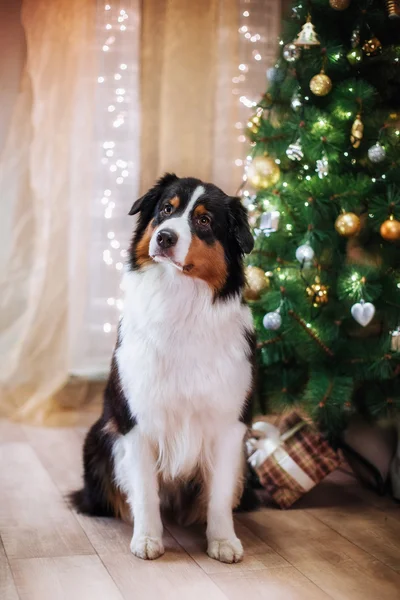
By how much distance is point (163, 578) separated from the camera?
219 cm

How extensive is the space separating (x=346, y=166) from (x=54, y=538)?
1.69 metres

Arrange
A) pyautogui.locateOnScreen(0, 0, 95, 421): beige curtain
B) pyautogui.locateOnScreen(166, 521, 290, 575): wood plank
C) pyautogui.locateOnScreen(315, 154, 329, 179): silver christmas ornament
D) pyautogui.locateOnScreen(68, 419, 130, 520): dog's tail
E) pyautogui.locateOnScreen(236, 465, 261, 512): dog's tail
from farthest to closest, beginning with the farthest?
pyautogui.locateOnScreen(0, 0, 95, 421): beige curtain < pyautogui.locateOnScreen(315, 154, 329, 179): silver christmas ornament < pyautogui.locateOnScreen(236, 465, 261, 512): dog's tail < pyautogui.locateOnScreen(68, 419, 130, 520): dog's tail < pyautogui.locateOnScreen(166, 521, 290, 575): wood plank

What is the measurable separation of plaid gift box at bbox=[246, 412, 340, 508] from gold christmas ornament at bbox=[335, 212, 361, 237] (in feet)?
2.38

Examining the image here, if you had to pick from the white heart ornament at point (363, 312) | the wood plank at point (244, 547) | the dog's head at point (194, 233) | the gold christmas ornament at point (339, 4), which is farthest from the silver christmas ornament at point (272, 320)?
the gold christmas ornament at point (339, 4)

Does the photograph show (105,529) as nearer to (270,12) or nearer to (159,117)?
(159,117)

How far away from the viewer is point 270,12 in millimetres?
4164

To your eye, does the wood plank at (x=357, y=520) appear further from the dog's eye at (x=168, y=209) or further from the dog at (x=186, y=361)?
the dog's eye at (x=168, y=209)

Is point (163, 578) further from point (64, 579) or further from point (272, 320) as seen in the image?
point (272, 320)

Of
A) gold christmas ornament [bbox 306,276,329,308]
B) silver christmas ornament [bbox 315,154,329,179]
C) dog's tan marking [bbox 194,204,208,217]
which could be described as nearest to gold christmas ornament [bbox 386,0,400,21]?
silver christmas ornament [bbox 315,154,329,179]

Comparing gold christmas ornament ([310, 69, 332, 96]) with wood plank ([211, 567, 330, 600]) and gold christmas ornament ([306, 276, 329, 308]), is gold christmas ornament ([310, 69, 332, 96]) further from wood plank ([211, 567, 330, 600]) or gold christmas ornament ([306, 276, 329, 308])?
wood plank ([211, 567, 330, 600])

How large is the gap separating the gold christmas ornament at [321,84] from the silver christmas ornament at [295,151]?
198mm

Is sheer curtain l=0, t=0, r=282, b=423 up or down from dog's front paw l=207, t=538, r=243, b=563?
up

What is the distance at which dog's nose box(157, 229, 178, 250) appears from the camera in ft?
7.21

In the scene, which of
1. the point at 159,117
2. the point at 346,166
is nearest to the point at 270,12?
the point at 159,117
